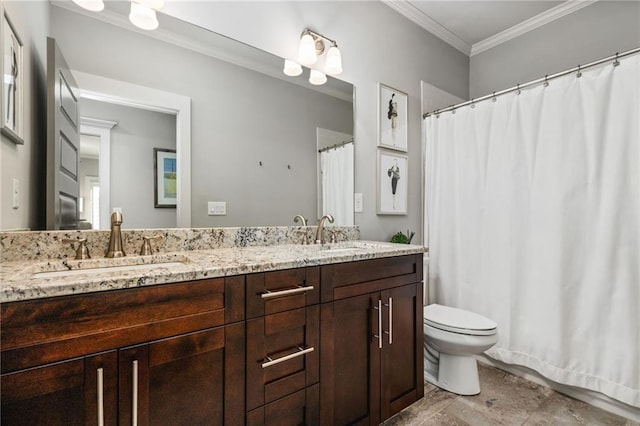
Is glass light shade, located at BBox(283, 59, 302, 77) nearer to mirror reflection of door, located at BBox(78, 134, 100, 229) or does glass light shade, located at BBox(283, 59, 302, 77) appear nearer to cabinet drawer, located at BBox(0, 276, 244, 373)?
mirror reflection of door, located at BBox(78, 134, 100, 229)

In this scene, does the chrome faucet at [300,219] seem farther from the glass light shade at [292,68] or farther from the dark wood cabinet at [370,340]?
the glass light shade at [292,68]

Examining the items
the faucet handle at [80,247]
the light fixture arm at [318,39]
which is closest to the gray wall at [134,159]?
the faucet handle at [80,247]

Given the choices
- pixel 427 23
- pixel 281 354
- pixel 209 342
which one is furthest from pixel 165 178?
pixel 427 23

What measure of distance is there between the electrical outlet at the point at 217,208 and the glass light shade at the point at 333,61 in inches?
42.2

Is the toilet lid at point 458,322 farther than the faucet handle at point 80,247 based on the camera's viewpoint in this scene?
Yes

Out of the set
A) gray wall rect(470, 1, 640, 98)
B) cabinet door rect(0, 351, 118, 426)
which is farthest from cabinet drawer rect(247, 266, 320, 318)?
gray wall rect(470, 1, 640, 98)

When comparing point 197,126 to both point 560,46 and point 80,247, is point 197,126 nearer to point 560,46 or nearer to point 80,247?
point 80,247

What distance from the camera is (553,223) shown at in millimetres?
1916

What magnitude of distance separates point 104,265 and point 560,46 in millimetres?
3327

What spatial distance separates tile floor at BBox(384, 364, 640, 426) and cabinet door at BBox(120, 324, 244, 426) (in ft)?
3.36

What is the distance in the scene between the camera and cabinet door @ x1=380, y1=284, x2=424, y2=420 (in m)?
1.50

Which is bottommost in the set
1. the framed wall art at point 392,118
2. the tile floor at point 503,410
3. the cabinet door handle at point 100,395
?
the tile floor at point 503,410

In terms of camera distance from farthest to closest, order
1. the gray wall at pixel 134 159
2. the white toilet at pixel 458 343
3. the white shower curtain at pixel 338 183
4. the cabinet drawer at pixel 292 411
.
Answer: the white shower curtain at pixel 338 183 → the white toilet at pixel 458 343 → the gray wall at pixel 134 159 → the cabinet drawer at pixel 292 411

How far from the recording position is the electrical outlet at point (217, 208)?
1.57 m
